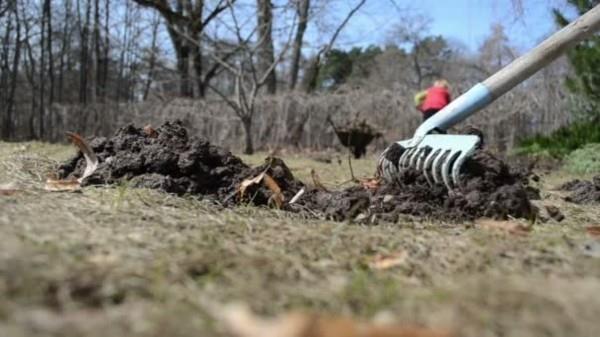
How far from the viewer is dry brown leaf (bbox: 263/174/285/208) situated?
321 centimetres

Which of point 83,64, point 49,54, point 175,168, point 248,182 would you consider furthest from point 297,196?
point 83,64

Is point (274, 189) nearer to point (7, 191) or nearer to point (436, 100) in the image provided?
point (7, 191)

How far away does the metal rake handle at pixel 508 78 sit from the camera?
392 cm

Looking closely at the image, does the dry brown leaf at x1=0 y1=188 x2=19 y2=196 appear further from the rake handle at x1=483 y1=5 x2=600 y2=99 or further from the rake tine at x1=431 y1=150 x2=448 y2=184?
the rake handle at x1=483 y1=5 x2=600 y2=99

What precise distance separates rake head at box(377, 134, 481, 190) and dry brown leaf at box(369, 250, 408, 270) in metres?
1.32

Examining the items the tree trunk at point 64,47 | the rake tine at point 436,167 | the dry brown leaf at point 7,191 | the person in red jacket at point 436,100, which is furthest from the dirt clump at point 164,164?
the tree trunk at point 64,47

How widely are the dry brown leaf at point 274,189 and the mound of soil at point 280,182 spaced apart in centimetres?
2

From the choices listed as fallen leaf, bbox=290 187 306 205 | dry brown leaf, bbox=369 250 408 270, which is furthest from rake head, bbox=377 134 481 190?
dry brown leaf, bbox=369 250 408 270

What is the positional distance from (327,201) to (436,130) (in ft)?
3.64

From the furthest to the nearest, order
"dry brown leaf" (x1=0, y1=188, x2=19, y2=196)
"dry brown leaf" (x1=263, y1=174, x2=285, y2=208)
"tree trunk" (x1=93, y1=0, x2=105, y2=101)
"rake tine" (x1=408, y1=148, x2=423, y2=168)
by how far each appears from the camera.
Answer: "tree trunk" (x1=93, y1=0, x2=105, y2=101), "rake tine" (x1=408, y1=148, x2=423, y2=168), "dry brown leaf" (x1=263, y1=174, x2=285, y2=208), "dry brown leaf" (x1=0, y1=188, x2=19, y2=196)

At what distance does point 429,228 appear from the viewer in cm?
277

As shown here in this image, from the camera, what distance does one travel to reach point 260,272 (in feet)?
5.22

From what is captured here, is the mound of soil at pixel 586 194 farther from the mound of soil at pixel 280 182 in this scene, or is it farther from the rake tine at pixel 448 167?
the rake tine at pixel 448 167

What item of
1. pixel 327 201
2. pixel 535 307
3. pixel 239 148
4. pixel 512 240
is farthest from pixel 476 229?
pixel 239 148
